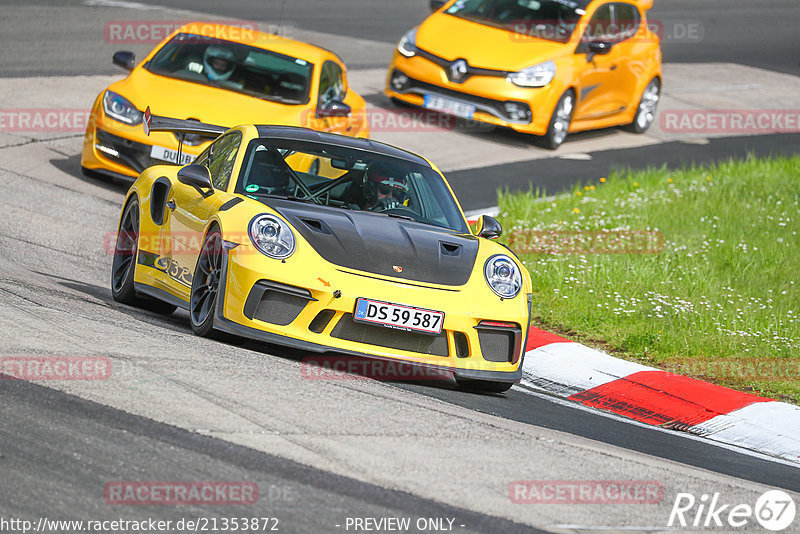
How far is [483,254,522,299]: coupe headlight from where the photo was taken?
7422 mm

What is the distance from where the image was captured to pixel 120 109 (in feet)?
40.4

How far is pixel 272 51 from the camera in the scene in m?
13.3

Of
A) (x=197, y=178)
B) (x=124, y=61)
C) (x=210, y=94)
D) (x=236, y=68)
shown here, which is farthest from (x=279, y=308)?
(x=124, y=61)

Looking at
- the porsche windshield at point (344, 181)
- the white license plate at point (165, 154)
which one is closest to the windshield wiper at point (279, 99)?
the white license plate at point (165, 154)

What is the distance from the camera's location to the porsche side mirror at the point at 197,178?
7765 mm

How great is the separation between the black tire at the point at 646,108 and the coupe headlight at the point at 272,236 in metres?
12.6

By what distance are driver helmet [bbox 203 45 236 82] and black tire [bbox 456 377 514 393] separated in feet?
19.9

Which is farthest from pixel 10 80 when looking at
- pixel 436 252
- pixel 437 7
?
pixel 436 252

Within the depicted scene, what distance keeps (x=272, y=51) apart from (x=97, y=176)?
2201 millimetres

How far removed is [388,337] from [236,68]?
6635 millimetres

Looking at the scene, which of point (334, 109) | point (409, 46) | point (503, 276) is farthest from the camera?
point (409, 46)

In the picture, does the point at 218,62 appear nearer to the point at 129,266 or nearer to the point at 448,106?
the point at 448,106

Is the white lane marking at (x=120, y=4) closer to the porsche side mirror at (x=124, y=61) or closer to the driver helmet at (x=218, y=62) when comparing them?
the porsche side mirror at (x=124, y=61)

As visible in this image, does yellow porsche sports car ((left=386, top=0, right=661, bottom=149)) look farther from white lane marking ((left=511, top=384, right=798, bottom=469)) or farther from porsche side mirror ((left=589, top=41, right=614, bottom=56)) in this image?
white lane marking ((left=511, top=384, right=798, bottom=469))
